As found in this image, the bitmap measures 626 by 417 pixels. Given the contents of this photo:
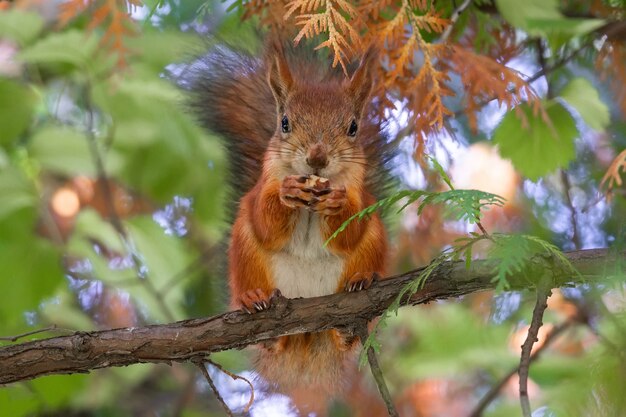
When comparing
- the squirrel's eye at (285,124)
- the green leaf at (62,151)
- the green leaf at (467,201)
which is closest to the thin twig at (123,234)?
the green leaf at (62,151)

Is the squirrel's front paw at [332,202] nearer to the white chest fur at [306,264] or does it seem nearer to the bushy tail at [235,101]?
the white chest fur at [306,264]

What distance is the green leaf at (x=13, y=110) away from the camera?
2014mm

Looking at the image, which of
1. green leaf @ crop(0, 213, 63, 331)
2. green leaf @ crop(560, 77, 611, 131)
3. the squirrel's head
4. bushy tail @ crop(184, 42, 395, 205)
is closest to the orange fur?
the squirrel's head

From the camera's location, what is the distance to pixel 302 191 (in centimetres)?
146

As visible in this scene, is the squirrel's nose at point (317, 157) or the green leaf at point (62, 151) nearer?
the squirrel's nose at point (317, 157)

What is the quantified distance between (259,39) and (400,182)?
16.0 inches

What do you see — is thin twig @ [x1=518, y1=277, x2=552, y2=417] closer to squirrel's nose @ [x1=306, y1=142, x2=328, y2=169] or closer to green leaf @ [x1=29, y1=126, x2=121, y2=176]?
squirrel's nose @ [x1=306, y1=142, x2=328, y2=169]

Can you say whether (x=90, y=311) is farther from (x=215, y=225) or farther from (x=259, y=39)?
(x=259, y=39)

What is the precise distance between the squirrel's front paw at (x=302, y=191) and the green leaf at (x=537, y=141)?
15.1 inches

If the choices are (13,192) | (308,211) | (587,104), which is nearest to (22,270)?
(13,192)

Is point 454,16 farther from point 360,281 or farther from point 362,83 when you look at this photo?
point 360,281

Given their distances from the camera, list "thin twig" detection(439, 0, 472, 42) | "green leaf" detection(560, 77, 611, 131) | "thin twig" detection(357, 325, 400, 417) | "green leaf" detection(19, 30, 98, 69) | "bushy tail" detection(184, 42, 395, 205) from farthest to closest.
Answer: "green leaf" detection(19, 30, 98, 69)
"bushy tail" detection(184, 42, 395, 205)
"green leaf" detection(560, 77, 611, 131)
"thin twig" detection(439, 0, 472, 42)
"thin twig" detection(357, 325, 400, 417)

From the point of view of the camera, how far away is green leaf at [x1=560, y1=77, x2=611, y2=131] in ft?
5.29

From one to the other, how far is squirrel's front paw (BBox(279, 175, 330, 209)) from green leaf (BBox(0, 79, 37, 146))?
0.84 m
